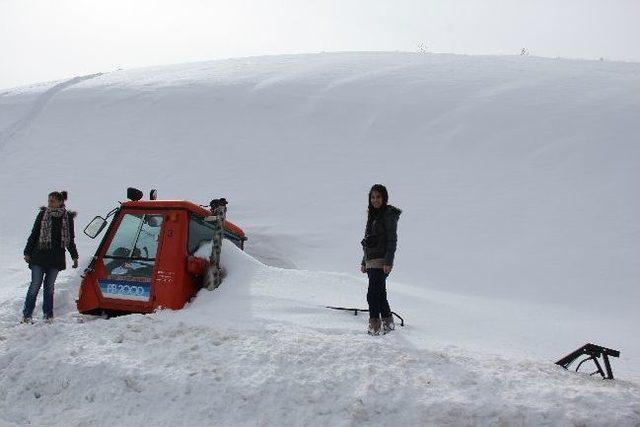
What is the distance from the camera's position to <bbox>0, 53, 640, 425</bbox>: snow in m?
3.76

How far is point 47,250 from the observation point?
6199mm

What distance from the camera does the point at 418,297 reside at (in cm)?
709

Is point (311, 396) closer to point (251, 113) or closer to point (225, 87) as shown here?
point (251, 113)

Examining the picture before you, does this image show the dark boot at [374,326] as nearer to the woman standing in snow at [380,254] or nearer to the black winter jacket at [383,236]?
the woman standing in snow at [380,254]

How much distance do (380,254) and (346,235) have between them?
6.30m

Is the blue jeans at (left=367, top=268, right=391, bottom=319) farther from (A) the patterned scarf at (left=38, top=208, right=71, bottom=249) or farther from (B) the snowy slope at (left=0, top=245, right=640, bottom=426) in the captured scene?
(A) the patterned scarf at (left=38, top=208, right=71, bottom=249)

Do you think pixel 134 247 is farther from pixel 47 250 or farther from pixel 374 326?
pixel 374 326

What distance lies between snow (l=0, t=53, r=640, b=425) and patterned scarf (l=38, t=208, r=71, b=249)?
928 millimetres

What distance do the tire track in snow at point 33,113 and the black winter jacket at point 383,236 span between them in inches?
695

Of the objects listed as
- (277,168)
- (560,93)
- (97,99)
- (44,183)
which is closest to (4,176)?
(44,183)

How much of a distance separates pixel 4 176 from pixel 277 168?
835 cm

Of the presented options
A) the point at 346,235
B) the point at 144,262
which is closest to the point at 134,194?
the point at 144,262

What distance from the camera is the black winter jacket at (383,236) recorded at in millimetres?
5059

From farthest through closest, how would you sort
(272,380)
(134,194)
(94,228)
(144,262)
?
(134,194) < (144,262) < (94,228) < (272,380)
